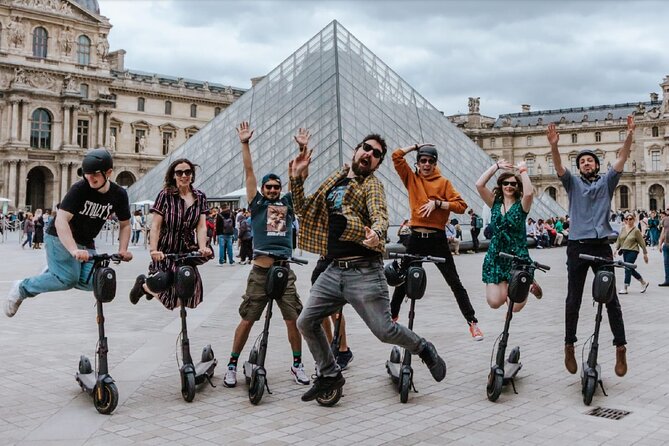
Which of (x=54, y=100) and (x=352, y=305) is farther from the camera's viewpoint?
(x=54, y=100)

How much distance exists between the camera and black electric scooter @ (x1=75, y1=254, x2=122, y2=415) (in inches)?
147

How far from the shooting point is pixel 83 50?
5053 cm

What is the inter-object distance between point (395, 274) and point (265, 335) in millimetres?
929

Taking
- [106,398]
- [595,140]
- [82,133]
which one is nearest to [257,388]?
[106,398]

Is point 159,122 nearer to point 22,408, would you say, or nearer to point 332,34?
point 332,34

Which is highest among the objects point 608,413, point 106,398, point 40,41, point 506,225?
point 40,41

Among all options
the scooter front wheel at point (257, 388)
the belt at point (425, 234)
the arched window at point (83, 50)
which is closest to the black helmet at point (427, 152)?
the belt at point (425, 234)

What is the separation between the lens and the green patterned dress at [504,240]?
15.4ft

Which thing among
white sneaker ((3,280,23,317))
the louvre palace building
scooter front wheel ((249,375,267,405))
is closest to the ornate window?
the louvre palace building

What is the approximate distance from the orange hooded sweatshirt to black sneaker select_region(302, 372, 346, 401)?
1.61 metres

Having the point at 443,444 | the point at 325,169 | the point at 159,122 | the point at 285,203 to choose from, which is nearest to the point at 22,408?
the point at 285,203

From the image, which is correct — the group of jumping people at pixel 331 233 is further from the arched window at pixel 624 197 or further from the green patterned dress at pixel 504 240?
the arched window at pixel 624 197

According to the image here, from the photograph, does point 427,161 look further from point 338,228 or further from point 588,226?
point 338,228

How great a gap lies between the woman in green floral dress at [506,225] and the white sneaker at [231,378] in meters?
1.89
